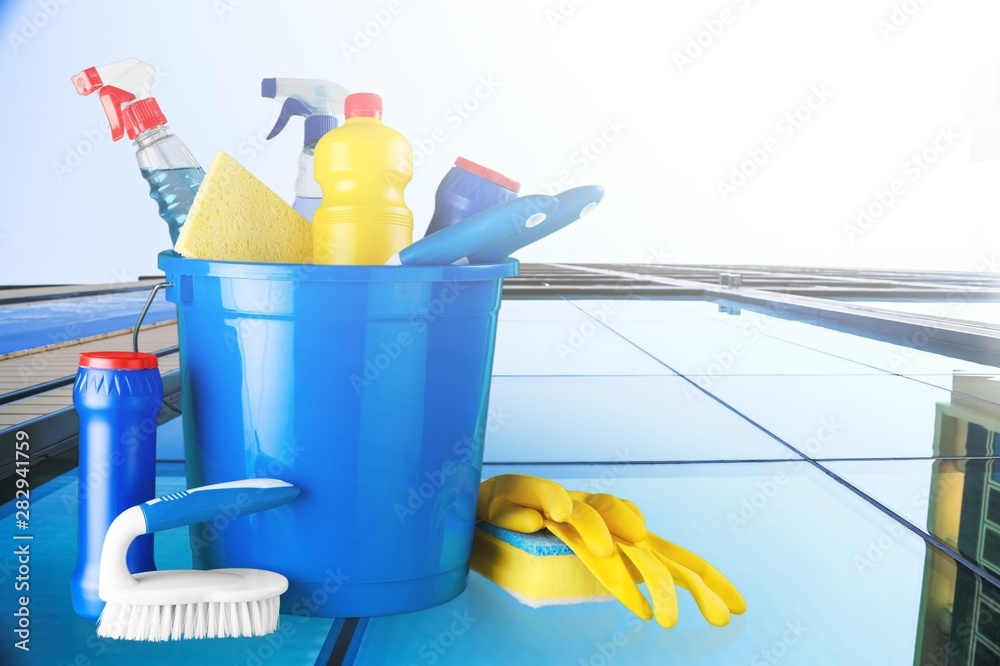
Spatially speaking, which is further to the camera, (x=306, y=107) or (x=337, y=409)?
(x=306, y=107)

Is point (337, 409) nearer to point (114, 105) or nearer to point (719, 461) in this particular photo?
point (114, 105)

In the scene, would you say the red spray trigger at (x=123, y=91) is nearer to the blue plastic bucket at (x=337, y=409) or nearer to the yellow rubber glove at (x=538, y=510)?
the blue plastic bucket at (x=337, y=409)

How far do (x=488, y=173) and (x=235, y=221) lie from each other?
24 centimetres

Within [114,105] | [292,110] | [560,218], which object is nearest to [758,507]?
[560,218]

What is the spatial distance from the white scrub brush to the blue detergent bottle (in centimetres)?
30

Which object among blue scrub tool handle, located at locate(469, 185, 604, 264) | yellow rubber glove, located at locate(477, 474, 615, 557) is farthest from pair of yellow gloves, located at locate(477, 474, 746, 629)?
blue scrub tool handle, located at locate(469, 185, 604, 264)

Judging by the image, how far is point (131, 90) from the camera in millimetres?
790

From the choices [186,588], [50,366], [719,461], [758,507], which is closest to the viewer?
[186,588]

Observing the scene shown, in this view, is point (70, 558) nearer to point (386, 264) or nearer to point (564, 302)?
point (386, 264)

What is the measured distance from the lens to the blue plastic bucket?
0.64 metres

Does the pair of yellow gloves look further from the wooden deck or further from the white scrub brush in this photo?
the wooden deck

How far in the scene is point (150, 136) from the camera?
78 centimetres

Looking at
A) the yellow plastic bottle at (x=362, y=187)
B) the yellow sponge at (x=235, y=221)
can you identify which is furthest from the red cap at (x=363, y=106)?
the yellow sponge at (x=235, y=221)

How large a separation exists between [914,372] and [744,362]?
0.45 m
